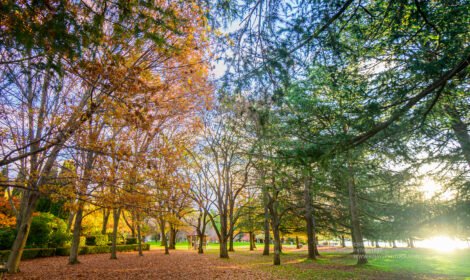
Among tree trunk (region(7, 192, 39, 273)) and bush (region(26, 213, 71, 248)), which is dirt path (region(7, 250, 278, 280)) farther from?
bush (region(26, 213, 71, 248))

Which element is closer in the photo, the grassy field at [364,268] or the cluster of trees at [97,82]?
the cluster of trees at [97,82]

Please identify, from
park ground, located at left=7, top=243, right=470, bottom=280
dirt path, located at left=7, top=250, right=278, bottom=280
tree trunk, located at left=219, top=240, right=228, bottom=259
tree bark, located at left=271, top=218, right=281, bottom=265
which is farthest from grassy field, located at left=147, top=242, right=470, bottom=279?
dirt path, located at left=7, top=250, right=278, bottom=280

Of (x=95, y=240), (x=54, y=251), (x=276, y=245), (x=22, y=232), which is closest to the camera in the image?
(x=22, y=232)

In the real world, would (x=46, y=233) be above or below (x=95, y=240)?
above

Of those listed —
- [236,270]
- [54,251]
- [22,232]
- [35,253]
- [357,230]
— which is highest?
[22,232]

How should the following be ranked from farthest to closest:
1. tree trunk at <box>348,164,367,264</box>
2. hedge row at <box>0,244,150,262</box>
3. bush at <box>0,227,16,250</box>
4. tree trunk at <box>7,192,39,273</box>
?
1. bush at <box>0,227,16,250</box>
2. hedge row at <box>0,244,150,262</box>
3. tree trunk at <box>348,164,367,264</box>
4. tree trunk at <box>7,192,39,273</box>

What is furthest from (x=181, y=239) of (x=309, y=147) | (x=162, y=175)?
(x=309, y=147)

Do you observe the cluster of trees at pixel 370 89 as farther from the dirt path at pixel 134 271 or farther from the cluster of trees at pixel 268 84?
the dirt path at pixel 134 271

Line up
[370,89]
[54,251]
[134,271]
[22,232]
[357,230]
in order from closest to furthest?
[370,89] < [22,232] < [134,271] < [357,230] < [54,251]

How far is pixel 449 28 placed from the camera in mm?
4051

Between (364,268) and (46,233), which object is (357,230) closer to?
(364,268)

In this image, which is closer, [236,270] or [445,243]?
[236,270]

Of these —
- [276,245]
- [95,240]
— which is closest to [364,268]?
[276,245]

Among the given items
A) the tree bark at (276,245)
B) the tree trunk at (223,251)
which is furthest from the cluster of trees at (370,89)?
the tree trunk at (223,251)
